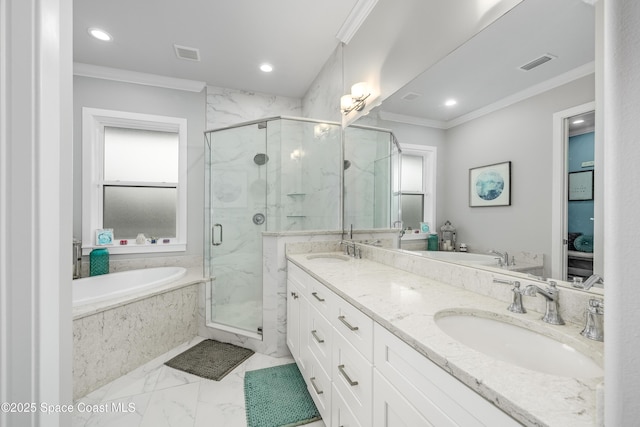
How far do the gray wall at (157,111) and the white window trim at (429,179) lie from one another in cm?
264

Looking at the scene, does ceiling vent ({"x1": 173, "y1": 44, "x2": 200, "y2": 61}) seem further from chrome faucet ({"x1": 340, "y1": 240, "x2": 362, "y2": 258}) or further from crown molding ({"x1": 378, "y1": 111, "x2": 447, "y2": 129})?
chrome faucet ({"x1": 340, "y1": 240, "x2": 362, "y2": 258})

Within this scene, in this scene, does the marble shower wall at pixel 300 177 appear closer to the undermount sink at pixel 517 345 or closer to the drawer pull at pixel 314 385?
the drawer pull at pixel 314 385

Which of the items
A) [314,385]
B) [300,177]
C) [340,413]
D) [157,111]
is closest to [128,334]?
[314,385]

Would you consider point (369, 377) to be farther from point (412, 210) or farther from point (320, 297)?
point (412, 210)

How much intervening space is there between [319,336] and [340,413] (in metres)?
0.36

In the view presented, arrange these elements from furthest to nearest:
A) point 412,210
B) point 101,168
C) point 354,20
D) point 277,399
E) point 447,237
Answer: point 101,168, point 354,20, point 277,399, point 412,210, point 447,237

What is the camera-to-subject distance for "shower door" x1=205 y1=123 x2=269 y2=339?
2.60 meters

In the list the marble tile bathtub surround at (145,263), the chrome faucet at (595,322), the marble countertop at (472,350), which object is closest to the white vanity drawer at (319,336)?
the marble countertop at (472,350)

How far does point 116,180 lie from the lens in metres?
2.99

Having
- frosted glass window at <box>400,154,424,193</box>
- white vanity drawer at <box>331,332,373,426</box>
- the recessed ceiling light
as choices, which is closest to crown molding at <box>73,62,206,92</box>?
the recessed ceiling light

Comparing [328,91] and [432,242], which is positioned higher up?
[328,91]

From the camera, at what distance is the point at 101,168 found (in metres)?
2.94

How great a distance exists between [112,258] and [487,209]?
3527mm

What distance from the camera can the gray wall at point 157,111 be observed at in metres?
2.76
